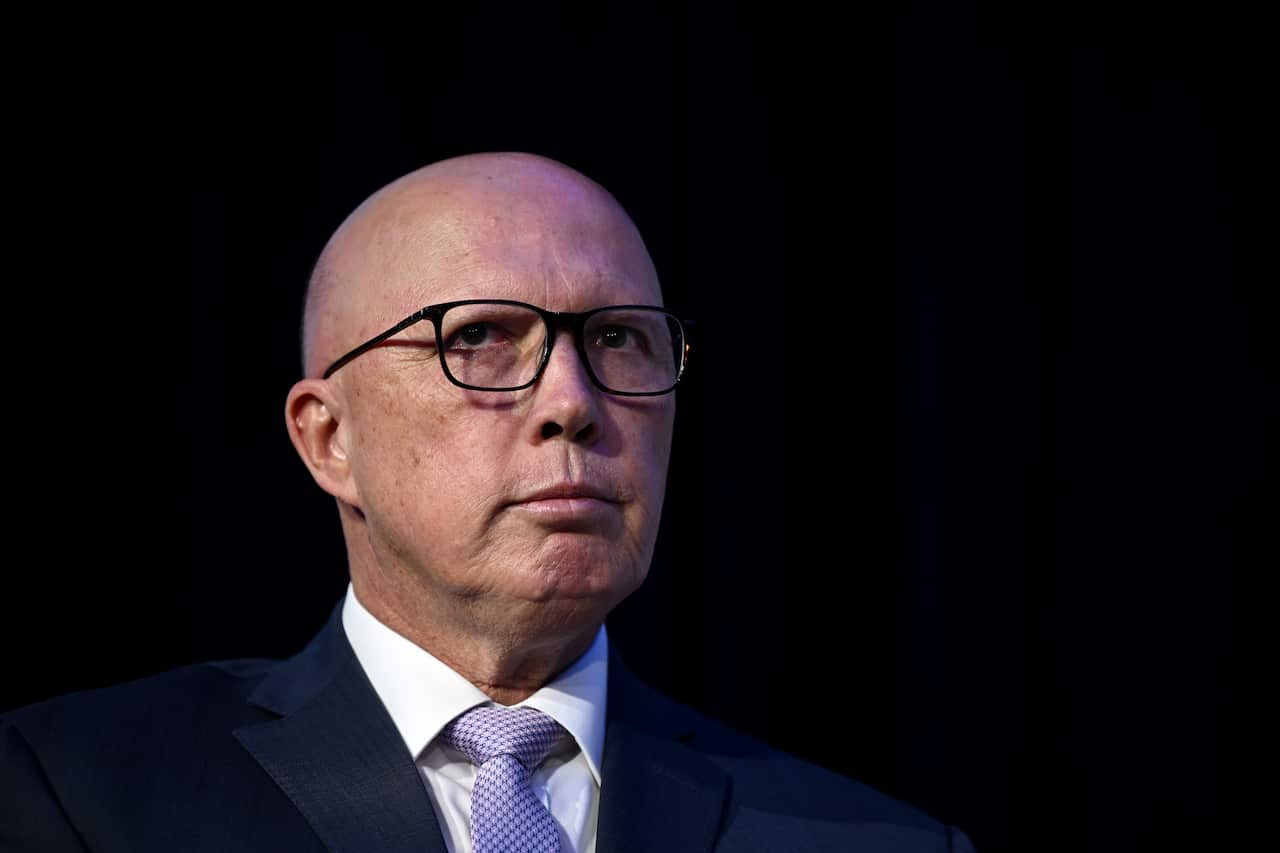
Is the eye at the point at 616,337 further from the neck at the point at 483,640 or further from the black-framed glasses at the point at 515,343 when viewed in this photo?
the neck at the point at 483,640

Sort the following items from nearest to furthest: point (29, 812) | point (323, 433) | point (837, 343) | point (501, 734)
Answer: point (29, 812)
point (501, 734)
point (323, 433)
point (837, 343)

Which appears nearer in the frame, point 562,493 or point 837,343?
point 562,493

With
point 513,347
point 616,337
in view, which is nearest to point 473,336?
point 513,347

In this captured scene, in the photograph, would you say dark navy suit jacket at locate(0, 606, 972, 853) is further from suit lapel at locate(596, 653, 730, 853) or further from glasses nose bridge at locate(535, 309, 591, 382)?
glasses nose bridge at locate(535, 309, 591, 382)

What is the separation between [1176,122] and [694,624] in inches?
47.2

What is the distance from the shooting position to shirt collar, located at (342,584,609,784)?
59.4 inches

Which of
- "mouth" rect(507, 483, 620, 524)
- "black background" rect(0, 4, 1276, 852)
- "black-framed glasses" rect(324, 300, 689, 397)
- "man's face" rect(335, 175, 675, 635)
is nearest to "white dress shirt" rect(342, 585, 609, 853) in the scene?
"man's face" rect(335, 175, 675, 635)

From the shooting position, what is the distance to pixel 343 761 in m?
1.44

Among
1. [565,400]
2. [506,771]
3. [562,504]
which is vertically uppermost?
[565,400]

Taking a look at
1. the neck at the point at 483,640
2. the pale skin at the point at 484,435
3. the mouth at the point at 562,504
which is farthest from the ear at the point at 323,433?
the mouth at the point at 562,504

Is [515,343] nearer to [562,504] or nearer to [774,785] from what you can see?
[562,504]

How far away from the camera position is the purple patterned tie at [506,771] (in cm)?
142

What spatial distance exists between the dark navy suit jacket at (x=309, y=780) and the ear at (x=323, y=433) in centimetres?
19

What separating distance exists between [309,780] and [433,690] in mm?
178
